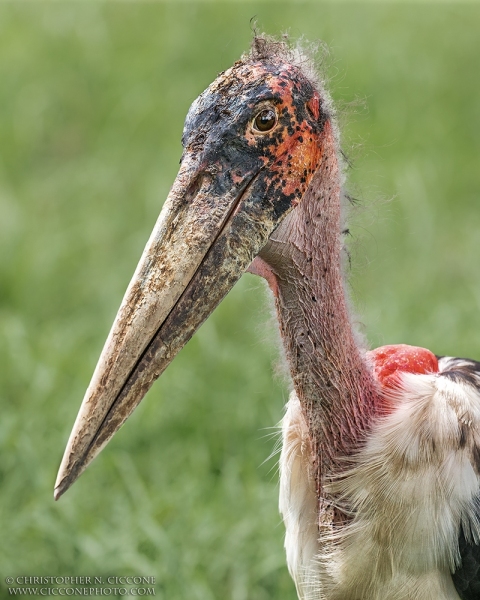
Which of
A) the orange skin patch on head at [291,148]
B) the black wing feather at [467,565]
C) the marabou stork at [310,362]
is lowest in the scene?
the black wing feather at [467,565]

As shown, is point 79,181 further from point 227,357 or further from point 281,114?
point 281,114

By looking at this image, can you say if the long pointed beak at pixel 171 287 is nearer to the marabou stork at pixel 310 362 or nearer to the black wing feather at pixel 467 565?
the marabou stork at pixel 310 362

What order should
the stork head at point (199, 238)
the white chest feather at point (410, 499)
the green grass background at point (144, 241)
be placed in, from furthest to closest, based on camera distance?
the green grass background at point (144, 241) → the white chest feather at point (410, 499) → the stork head at point (199, 238)

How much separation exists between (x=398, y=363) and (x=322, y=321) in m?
0.40

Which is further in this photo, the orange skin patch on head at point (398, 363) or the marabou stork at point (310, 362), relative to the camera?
the orange skin patch on head at point (398, 363)

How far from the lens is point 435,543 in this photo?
3.06 metres

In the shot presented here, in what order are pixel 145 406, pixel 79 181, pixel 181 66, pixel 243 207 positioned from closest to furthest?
1. pixel 243 207
2. pixel 145 406
3. pixel 79 181
4. pixel 181 66

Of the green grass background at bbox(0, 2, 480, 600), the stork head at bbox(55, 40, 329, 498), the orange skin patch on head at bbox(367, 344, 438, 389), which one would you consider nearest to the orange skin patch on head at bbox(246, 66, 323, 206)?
the stork head at bbox(55, 40, 329, 498)

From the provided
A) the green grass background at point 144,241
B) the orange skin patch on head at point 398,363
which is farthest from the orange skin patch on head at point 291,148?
the orange skin patch on head at point 398,363

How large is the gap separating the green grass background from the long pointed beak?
518mm

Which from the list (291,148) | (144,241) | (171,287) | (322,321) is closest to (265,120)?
(291,148)

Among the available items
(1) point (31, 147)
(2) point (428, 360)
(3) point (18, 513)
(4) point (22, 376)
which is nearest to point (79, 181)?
(1) point (31, 147)

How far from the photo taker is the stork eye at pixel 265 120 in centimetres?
290

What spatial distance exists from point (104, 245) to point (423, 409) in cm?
473
